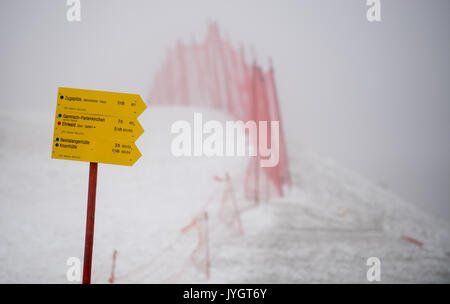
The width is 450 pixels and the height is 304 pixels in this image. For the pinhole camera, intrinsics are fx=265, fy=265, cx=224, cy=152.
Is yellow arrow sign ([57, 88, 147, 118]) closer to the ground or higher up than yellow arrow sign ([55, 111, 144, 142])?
higher up

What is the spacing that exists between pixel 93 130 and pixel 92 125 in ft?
0.16

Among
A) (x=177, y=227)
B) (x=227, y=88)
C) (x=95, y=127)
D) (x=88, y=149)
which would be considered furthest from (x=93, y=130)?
(x=227, y=88)

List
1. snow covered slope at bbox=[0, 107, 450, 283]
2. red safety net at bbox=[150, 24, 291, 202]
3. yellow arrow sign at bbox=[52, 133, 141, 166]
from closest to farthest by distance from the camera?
yellow arrow sign at bbox=[52, 133, 141, 166], snow covered slope at bbox=[0, 107, 450, 283], red safety net at bbox=[150, 24, 291, 202]

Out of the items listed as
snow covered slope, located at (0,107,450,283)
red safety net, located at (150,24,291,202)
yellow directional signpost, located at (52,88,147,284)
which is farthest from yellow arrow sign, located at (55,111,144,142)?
red safety net, located at (150,24,291,202)

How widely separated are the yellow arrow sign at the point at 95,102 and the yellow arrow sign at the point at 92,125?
1.9 inches

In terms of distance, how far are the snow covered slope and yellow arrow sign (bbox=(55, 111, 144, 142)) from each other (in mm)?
2671

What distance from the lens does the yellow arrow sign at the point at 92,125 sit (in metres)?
2.53

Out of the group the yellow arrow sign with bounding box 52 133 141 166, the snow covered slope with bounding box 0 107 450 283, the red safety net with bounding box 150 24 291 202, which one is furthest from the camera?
the red safety net with bounding box 150 24 291 202

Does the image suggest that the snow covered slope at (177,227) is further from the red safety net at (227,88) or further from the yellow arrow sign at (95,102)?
the yellow arrow sign at (95,102)

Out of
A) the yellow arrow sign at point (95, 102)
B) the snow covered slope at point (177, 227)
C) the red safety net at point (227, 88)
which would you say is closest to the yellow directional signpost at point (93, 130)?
the yellow arrow sign at point (95, 102)

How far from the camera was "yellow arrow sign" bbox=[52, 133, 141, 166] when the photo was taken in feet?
8.21

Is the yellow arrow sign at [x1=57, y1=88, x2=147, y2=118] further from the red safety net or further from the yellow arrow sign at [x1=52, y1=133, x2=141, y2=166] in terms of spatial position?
the red safety net

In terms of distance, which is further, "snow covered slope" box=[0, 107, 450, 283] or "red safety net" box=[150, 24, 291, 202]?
"red safety net" box=[150, 24, 291, 202]
